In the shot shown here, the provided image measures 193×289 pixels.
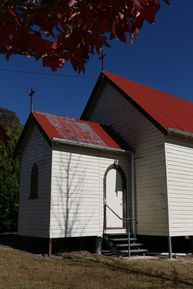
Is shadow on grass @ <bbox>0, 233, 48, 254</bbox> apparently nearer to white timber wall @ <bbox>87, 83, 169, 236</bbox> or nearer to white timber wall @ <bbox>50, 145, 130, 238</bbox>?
white timber wall @ <bbox>50, 145, 130, 238</bbox>

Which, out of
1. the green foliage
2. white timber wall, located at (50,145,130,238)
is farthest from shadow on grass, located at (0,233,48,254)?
the green foliage

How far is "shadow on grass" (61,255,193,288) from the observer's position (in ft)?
31.0

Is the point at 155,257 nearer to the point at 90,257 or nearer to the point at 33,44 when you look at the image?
the point at 90,257

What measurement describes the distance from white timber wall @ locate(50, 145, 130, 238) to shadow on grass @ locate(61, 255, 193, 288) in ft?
4.07

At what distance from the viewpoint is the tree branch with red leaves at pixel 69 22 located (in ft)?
8.18

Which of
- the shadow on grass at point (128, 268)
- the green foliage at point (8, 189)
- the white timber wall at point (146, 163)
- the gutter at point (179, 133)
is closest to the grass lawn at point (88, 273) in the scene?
the shadow on grass at point (128, 268)

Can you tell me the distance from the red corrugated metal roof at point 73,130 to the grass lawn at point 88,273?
4414 millimetres

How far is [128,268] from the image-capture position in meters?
10.8

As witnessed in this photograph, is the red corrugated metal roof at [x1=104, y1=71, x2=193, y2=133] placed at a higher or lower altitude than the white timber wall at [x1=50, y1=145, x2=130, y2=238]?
higher

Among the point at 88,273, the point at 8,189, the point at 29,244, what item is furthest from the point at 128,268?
the point at 8,189

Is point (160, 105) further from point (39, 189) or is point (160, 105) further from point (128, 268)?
point (128, 268)

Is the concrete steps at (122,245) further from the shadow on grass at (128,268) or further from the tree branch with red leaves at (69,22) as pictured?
the tree branch with red leaves at (69,22)

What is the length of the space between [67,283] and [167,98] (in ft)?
43.1

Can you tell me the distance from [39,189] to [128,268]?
5045mm
